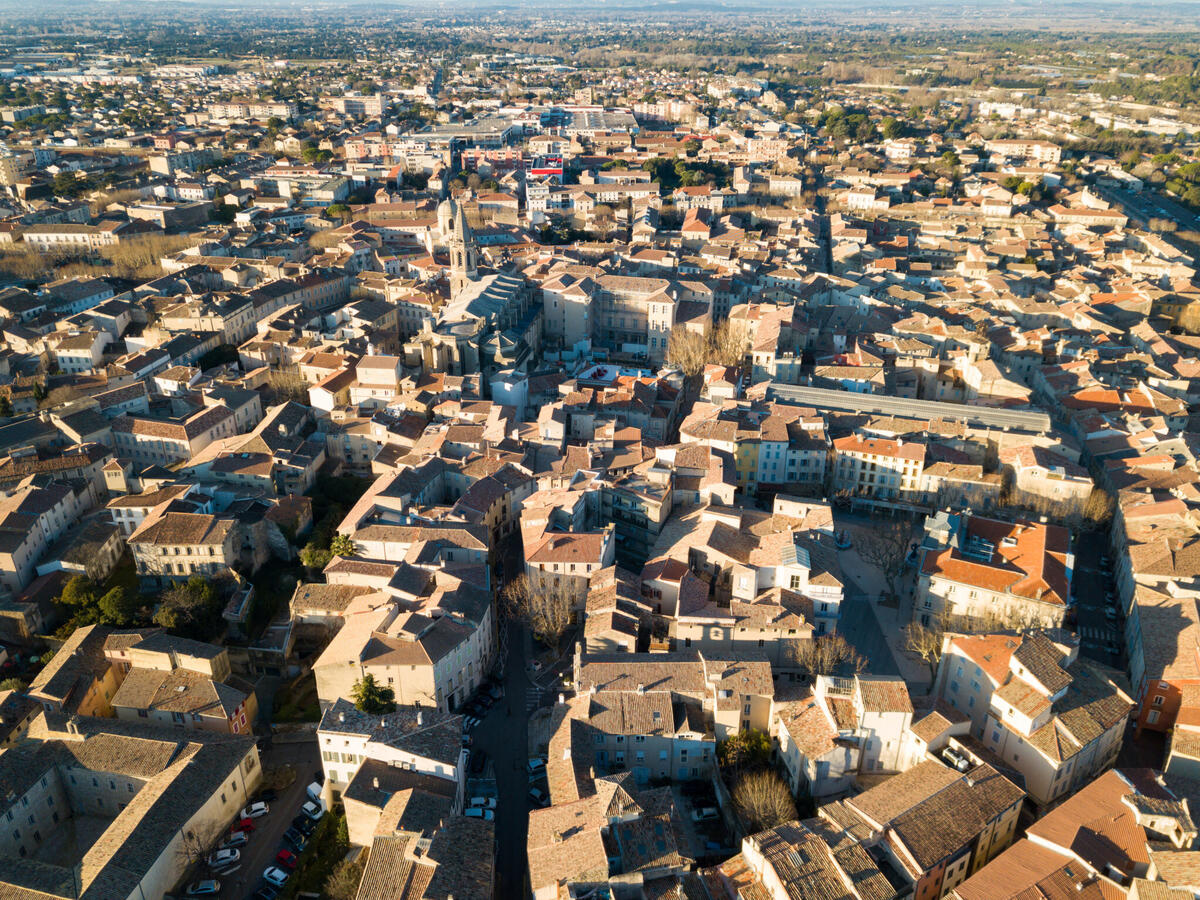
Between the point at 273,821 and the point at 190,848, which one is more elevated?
the point at 190,848

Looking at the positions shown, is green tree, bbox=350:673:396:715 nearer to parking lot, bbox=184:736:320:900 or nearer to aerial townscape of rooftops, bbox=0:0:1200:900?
aerial townscape of rooftops, bbox=0:0:1200:900

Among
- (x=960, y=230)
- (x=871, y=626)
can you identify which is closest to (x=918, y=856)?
(x=871, y=626)

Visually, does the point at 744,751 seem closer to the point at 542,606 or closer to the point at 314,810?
the point at 542,606

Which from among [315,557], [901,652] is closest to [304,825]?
[315,557]

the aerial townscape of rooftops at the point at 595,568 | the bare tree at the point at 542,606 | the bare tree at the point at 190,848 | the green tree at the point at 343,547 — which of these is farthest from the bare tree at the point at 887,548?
the bare tree at the point at 190,848

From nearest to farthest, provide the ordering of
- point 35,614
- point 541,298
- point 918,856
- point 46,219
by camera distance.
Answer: point 918,856, point 35,614, point 541,298, point 46,219

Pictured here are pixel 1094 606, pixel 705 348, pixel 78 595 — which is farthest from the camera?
pixel 705 348

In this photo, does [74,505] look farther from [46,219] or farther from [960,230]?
[960,230]

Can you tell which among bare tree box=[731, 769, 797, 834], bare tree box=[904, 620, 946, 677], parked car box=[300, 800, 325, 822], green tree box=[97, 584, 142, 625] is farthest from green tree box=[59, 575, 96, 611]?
bare tree box=[904, 620, 946, 677]
